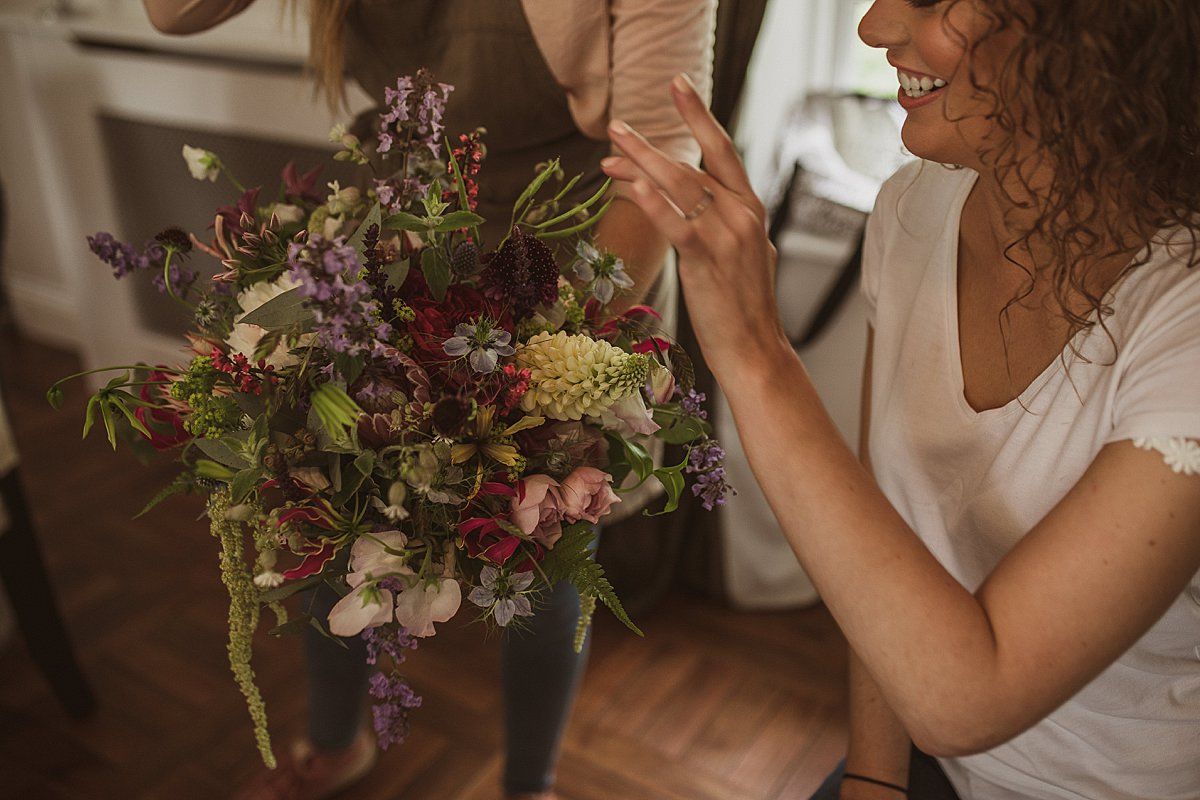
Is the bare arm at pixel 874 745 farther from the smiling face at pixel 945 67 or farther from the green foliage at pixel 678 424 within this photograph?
the smiling face at pixel 945 67

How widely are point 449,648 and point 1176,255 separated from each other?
156cm

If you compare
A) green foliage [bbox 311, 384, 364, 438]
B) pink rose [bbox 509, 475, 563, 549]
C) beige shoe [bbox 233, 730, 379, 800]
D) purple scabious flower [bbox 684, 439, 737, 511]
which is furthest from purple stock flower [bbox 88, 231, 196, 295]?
beige shoe [bbox 233, 730, 379, 800]

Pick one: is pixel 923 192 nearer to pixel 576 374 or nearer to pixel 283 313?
pixel 576 374

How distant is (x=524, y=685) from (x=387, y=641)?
621 millimetres

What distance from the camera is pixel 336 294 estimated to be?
69 centimetres

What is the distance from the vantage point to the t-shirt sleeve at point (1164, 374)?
28.8 inches

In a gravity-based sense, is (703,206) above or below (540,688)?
above

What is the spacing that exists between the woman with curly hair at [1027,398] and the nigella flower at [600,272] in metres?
0.08

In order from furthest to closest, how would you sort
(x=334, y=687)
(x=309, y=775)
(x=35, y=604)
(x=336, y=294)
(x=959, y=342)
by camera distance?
(x=35, y=604)
(x=309, y=775)
(x=334, y=687)
(x=959, y=342)
(x=336, y=294)

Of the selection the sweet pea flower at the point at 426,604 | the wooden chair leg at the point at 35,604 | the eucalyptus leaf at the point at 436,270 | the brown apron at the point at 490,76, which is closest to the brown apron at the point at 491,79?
the brown apron at the point at 490,76

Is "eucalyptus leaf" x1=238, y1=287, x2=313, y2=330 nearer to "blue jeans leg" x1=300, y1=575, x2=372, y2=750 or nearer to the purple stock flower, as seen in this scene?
the purple stock flower

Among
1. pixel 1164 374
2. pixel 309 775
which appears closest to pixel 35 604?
pixel 309 775

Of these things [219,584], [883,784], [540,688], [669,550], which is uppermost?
[883,784]

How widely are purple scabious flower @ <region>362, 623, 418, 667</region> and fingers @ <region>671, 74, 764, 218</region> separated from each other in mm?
452
